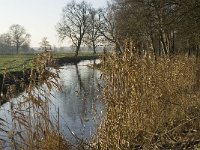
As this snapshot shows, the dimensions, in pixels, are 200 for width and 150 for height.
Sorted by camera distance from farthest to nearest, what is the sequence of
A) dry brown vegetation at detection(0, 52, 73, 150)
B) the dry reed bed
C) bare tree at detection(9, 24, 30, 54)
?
bare tree at detection(9, 24, 30, 54) → the dry reed bed → dry brown vegetation at detection(0, 52, 73, 150)

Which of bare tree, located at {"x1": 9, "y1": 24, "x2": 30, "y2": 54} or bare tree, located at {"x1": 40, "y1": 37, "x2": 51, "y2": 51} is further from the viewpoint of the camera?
Result: bare tree, located at {"x1": 9, "y1": 24, "x2": 30, "y2": 54}

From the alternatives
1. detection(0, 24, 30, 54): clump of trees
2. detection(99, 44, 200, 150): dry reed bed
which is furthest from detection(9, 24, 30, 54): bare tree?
detection(99, 44, 200, 150): dry reed bed

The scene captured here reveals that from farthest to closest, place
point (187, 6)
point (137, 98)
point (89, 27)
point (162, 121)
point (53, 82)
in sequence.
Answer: point (89, 27), point (187, 6), point (162, 121), point (137, 98), point (53, 82)

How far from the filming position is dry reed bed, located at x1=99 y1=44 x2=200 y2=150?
17.9 feet

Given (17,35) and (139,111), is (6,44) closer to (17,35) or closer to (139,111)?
(17,35)

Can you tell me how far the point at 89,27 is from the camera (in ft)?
196

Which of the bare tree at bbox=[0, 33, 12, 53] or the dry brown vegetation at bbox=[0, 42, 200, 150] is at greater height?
the bare tree at bbox=[0, 33, 12, 53]

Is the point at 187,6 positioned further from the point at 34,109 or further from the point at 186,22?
the point at 34,109

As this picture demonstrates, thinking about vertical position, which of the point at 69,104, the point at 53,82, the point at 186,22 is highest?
the point at 186,22

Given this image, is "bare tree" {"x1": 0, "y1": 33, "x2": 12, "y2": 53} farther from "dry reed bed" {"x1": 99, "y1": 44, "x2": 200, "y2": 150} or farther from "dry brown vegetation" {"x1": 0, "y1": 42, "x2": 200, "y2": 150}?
"dry brown vegetation" {"x1": 0, "y1": 42, "x2": 200, "y2": 150}

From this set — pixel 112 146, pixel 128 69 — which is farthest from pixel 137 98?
pixel 112 146

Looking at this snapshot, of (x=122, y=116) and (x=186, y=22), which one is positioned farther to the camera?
(x=186, y=22)

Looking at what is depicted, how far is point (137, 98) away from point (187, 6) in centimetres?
808

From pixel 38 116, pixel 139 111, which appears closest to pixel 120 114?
pixel 139 111
